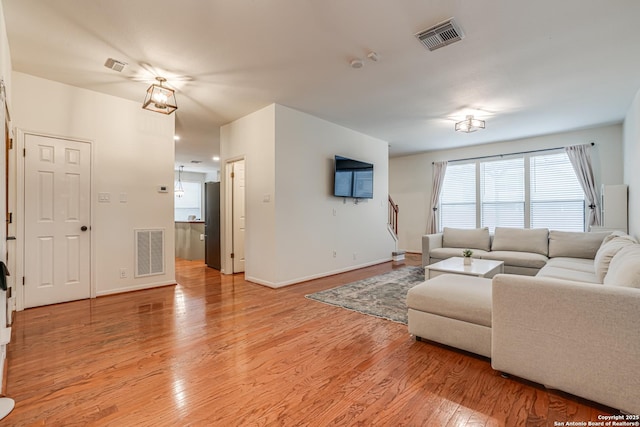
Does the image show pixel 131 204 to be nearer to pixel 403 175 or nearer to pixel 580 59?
pixel 580 59

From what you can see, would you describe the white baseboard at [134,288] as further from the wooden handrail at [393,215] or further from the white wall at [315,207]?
the wooden handrail at [393,215]

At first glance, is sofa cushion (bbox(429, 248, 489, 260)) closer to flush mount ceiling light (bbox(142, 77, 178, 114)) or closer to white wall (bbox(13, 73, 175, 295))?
white wall (bbox(13, 73, 175, 295))

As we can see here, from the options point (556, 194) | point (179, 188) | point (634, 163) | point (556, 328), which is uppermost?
point (179, 188)

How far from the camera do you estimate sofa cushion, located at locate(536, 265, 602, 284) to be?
117 inches

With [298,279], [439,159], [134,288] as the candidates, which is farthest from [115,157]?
[439,159]

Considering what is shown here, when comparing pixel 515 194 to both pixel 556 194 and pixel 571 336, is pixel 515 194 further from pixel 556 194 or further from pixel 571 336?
pixel 571 336

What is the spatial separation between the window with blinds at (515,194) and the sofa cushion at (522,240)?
5.56 feet

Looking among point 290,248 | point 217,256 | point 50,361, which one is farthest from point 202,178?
point 50,361

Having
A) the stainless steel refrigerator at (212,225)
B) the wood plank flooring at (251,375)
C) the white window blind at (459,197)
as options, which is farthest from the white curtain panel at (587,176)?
the stainless steel refrigerator at (212,225)

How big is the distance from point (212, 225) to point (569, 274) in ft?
18.7

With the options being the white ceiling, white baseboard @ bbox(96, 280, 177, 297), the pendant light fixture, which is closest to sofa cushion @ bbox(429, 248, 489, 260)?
the white ceiling

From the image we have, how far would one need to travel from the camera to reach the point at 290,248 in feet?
14.9

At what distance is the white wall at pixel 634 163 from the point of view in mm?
3814

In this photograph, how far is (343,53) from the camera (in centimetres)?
302
